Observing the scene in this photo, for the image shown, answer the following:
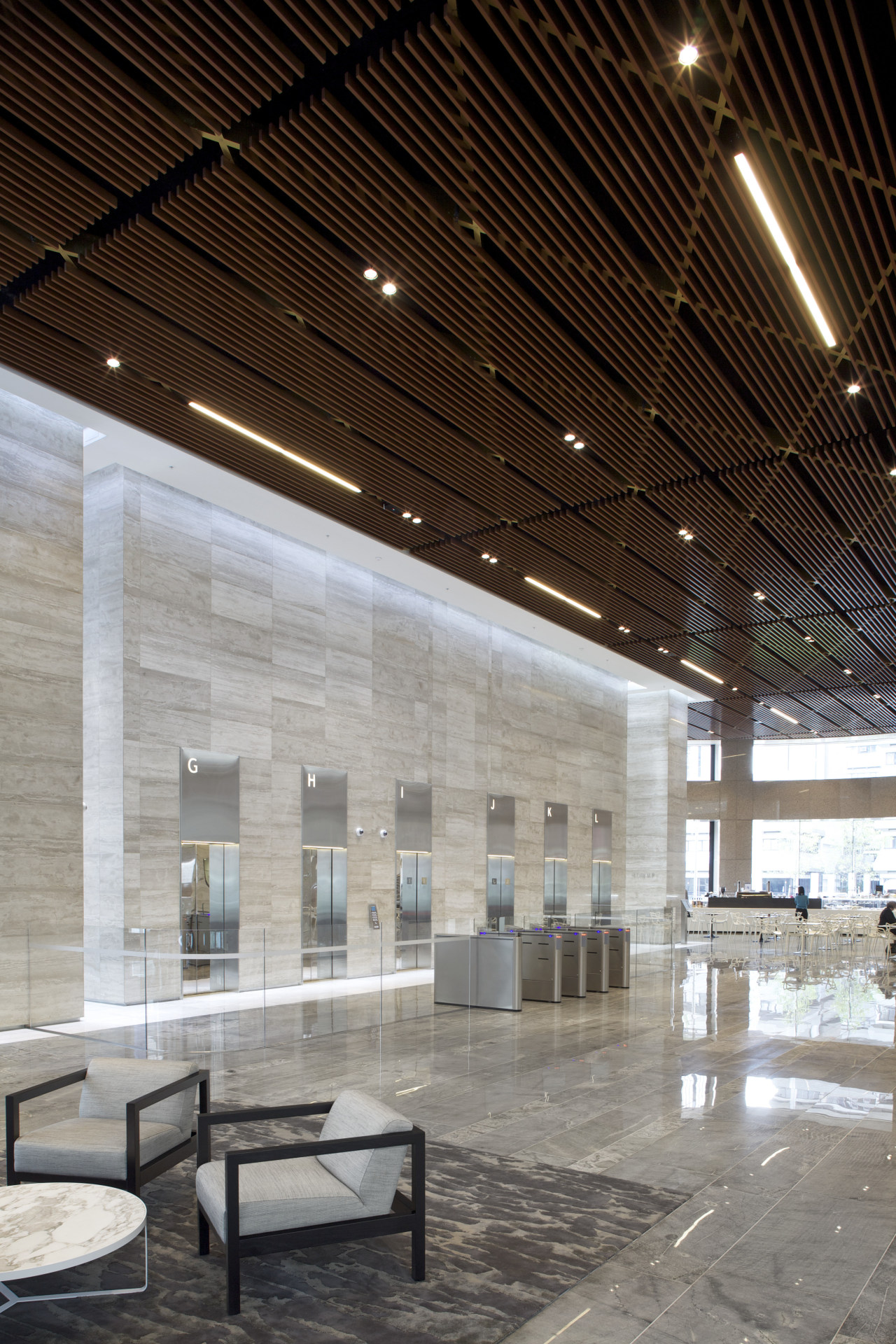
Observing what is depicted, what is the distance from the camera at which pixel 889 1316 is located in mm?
3684

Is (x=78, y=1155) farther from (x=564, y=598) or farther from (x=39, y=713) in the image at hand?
(x=564, y=598)

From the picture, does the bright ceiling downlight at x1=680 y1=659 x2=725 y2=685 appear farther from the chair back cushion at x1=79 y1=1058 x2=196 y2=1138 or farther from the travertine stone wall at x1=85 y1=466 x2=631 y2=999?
the chair back cushion at x1=79 y1=1058 x2=196 y2=1138

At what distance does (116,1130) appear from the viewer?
4.82 metres

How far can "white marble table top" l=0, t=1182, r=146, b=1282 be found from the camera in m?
3.27

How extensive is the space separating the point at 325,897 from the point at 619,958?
4.55 meters

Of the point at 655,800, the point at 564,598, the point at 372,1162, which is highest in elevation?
the point at 564,598

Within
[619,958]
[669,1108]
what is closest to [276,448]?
[669,1108]

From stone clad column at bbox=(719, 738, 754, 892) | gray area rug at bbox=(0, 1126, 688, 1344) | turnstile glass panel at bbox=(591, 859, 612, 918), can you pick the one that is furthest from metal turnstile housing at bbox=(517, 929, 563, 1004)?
stone clad column at bbox=(719, 738, 754, 892)

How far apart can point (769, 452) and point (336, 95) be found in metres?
6.03

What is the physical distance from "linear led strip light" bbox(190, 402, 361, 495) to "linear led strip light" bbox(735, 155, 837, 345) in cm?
518

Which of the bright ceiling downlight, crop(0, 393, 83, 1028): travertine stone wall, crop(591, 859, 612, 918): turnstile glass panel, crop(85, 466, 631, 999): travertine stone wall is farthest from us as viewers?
crop(591, 859, 612, 918): turnstile glass panel

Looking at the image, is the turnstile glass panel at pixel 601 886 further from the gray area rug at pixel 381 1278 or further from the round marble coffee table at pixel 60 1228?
the round marble coffee table at pixel 60 1228

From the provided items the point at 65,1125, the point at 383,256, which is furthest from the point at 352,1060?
the point at 383,256

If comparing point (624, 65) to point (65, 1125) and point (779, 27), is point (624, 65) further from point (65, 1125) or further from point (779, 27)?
point (65, 1125)
